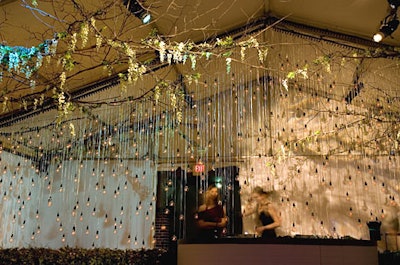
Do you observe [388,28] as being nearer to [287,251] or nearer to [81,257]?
[287,251]

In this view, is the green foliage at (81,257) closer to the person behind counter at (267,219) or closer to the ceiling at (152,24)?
the person behind counter at (267,219)

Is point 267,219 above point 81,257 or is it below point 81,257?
above

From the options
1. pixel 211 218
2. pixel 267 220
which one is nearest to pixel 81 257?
pixel 211 218

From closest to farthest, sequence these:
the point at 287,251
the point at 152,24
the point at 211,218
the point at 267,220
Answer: the point at 287,251 → the point at 211,218 → the point at 267,220 → the point at 152,24

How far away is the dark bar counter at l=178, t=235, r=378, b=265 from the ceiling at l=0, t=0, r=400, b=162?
2.19 m

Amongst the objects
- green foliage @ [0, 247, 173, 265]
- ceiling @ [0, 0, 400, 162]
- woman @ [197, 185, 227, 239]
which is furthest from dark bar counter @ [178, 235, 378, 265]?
ceiling @ [0, 0, 400, 162]

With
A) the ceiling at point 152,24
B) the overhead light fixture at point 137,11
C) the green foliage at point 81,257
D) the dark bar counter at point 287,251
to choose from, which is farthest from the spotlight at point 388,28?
the green foliage at point 81,257

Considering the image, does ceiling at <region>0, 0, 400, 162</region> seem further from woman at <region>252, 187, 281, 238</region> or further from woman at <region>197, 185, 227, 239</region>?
woman at <region>252, 187, 281, 238</region>

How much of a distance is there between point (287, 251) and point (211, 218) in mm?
1301

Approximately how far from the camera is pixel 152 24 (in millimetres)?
5215

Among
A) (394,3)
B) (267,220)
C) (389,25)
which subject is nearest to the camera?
(394,3)

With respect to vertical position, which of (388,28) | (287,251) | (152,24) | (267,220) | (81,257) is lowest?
(81,257)

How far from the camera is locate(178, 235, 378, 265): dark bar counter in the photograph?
3.73 metres

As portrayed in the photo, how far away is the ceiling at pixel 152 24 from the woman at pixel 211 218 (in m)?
1.81
